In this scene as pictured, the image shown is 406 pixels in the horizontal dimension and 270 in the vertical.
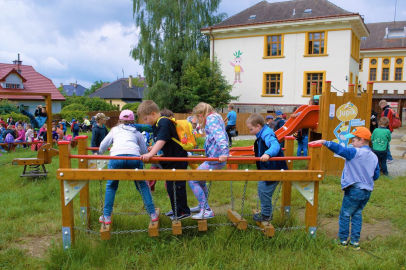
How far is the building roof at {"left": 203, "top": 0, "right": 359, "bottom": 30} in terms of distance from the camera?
23219 mm

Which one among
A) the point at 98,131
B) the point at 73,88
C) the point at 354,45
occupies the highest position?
the point at 354,45

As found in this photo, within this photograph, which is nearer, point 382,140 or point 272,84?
point 382,140

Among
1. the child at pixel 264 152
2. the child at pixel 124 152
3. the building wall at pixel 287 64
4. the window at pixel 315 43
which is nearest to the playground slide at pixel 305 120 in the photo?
the child at pixel 264 152

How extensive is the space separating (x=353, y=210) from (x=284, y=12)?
24314mm

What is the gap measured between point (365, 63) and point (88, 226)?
39.9 meters

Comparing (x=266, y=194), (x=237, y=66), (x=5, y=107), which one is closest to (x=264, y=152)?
(x=266, y=194)

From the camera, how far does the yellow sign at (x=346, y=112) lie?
7730 millimetres

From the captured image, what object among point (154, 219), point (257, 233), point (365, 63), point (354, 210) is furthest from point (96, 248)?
point (365, 63)

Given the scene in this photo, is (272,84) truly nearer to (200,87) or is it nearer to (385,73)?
(200,87)

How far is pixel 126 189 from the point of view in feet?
21.0

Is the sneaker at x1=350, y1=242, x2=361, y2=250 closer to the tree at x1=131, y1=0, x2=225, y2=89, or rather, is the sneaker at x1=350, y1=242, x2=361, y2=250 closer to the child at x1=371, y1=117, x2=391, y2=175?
the child at x1=371, y1=117, x2=391, y2=175

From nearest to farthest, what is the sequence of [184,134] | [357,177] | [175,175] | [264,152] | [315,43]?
[175,175], [357,177], [264,152], [184,134], [315,43]

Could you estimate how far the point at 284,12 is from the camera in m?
25.4

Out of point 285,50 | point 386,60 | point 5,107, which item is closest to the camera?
point 285,50
